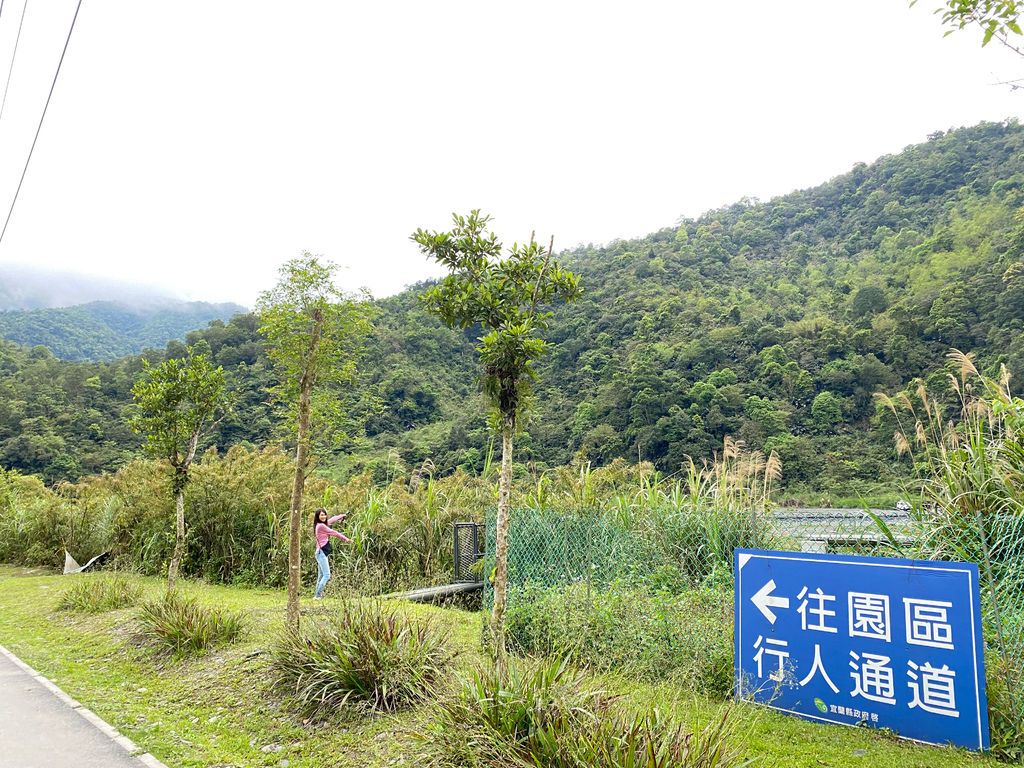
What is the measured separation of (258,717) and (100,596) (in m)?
6.14

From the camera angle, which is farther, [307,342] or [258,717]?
[307,342]

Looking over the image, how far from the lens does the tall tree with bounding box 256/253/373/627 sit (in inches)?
266

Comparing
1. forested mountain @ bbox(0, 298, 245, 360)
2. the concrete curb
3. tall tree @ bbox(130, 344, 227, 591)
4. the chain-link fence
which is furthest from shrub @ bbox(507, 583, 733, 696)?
forested mountain @ bbox(0, 298, 245, 360)

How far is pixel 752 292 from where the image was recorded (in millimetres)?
47719

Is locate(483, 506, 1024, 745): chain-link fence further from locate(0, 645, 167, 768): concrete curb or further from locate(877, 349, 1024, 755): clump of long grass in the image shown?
locate(0, 645, 167, 768): concrete curb

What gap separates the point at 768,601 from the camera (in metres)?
4.48

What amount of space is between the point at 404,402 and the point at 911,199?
47.7 m

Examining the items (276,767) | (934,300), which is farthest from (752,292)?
(276,767)

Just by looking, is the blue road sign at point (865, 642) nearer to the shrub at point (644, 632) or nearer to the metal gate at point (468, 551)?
the shrub at point (644, 632)

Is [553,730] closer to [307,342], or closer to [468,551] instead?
[307,342]

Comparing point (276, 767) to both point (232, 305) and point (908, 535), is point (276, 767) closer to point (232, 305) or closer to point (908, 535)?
point (908, 535)

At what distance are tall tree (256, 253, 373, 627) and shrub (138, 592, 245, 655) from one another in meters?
0.88

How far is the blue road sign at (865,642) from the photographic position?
3.65m

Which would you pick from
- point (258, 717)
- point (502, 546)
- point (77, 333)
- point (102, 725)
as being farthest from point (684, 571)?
point (77, 333)
